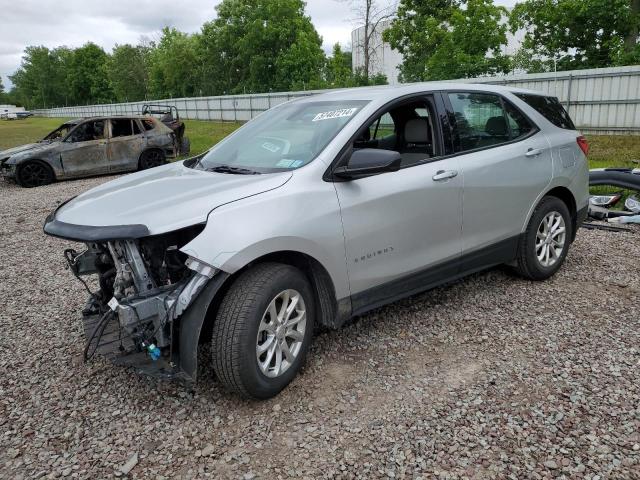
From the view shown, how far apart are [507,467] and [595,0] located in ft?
87.1

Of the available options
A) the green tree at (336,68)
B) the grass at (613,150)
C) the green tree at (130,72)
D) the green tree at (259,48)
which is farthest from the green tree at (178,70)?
the grass at (613,150)

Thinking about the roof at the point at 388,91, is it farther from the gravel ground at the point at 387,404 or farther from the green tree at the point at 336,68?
the green tree at the point at 336,68

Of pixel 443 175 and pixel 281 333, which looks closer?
pixel 281 333

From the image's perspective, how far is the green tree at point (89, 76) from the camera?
86.1m

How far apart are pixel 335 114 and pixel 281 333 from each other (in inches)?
61.0

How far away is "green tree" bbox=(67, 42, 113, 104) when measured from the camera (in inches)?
3391

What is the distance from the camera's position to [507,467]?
240 centimetres

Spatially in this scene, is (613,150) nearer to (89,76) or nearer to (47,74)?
(89,76)

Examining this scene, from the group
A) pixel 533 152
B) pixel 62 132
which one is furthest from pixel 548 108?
pixel 62 132

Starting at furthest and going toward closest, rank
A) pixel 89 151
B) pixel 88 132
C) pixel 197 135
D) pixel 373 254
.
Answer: pixel 197 135 → pixel 88 132 → pixel 89 151 → pixel 373 254

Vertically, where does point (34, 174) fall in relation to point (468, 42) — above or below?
below

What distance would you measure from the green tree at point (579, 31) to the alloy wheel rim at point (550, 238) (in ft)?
67.4

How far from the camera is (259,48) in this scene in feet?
167

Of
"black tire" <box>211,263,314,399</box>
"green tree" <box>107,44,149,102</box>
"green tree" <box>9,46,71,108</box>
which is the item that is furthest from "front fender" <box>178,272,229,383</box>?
"green tree" <box>9,46,71,108</box>
